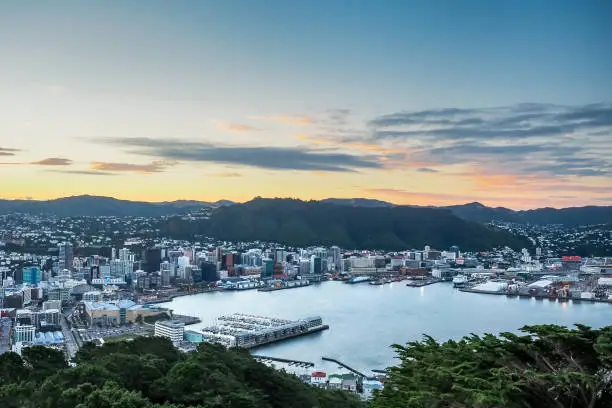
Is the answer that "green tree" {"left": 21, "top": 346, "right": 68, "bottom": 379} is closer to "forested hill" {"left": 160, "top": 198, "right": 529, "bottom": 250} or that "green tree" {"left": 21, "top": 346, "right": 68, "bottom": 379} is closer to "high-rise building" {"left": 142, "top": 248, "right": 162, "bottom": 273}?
"high-rise building" {"left": 142, "top": 248, "right": 162, "bottom": 273}

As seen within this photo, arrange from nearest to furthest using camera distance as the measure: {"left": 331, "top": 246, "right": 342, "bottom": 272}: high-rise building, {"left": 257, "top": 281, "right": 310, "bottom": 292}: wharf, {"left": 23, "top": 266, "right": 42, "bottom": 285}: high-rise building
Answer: {"left": 23, "top": 266, "right": 42, "bottom": 285}: high-rise building, {"left": 257, "top": 281, "right": 310, "bottom": 292}: wharf, {"left": 331, "top": 246, "right": 342, "bottom": 272}: high-rise building

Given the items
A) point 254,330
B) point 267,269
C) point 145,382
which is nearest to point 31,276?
point 267,269

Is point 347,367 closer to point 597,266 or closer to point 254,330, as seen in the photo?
point 254,330

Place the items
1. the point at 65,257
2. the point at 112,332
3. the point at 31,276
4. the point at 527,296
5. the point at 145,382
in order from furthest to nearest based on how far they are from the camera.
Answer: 1. the point at 65,257
2. the point at 31,276
3. the point at 527,296
4. the point at 112,332
5. the point at 145,382

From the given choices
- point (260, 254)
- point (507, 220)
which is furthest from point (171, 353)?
point (507, 220)

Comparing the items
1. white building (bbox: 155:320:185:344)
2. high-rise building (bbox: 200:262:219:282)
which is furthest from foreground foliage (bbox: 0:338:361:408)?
high-rise building (bbox: 200:262:219:282)

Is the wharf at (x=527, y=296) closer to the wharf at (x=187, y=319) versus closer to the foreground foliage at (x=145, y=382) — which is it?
the wharf at (x=187, y=319)
